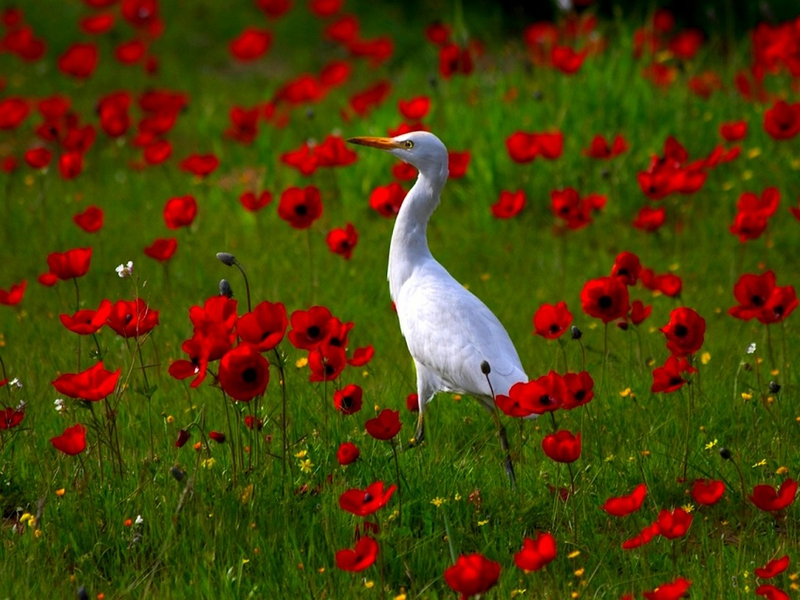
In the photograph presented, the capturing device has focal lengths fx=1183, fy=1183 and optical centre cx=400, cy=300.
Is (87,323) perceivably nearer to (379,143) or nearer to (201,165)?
(379,143)

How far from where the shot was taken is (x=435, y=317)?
167 inches

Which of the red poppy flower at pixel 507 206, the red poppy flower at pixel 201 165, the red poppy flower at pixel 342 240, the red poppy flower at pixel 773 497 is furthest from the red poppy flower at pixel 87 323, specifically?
the red poppy flower at pixel 201 165

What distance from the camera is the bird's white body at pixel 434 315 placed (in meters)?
4.04

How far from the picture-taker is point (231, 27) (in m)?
11.9

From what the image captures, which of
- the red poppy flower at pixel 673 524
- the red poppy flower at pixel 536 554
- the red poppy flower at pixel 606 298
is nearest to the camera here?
the red poppy flower at pixel 536 554

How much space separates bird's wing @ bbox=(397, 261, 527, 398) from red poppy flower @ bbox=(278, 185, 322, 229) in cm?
62

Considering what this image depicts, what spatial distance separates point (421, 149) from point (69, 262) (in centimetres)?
138

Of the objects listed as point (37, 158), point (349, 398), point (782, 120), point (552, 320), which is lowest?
point (37, 158)

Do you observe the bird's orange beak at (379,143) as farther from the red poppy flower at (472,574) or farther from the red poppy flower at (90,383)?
the red poppy flower at (472,574)

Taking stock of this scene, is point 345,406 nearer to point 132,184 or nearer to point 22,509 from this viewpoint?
point 22,509

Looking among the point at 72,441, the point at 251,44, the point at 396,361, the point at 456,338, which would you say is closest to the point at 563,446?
the point at 456,338

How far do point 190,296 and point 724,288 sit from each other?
2736 millimetres

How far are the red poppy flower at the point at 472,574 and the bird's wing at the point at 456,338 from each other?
136cm

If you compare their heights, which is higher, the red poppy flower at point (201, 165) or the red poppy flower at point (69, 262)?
the red poppy flower at point (69, 262)
